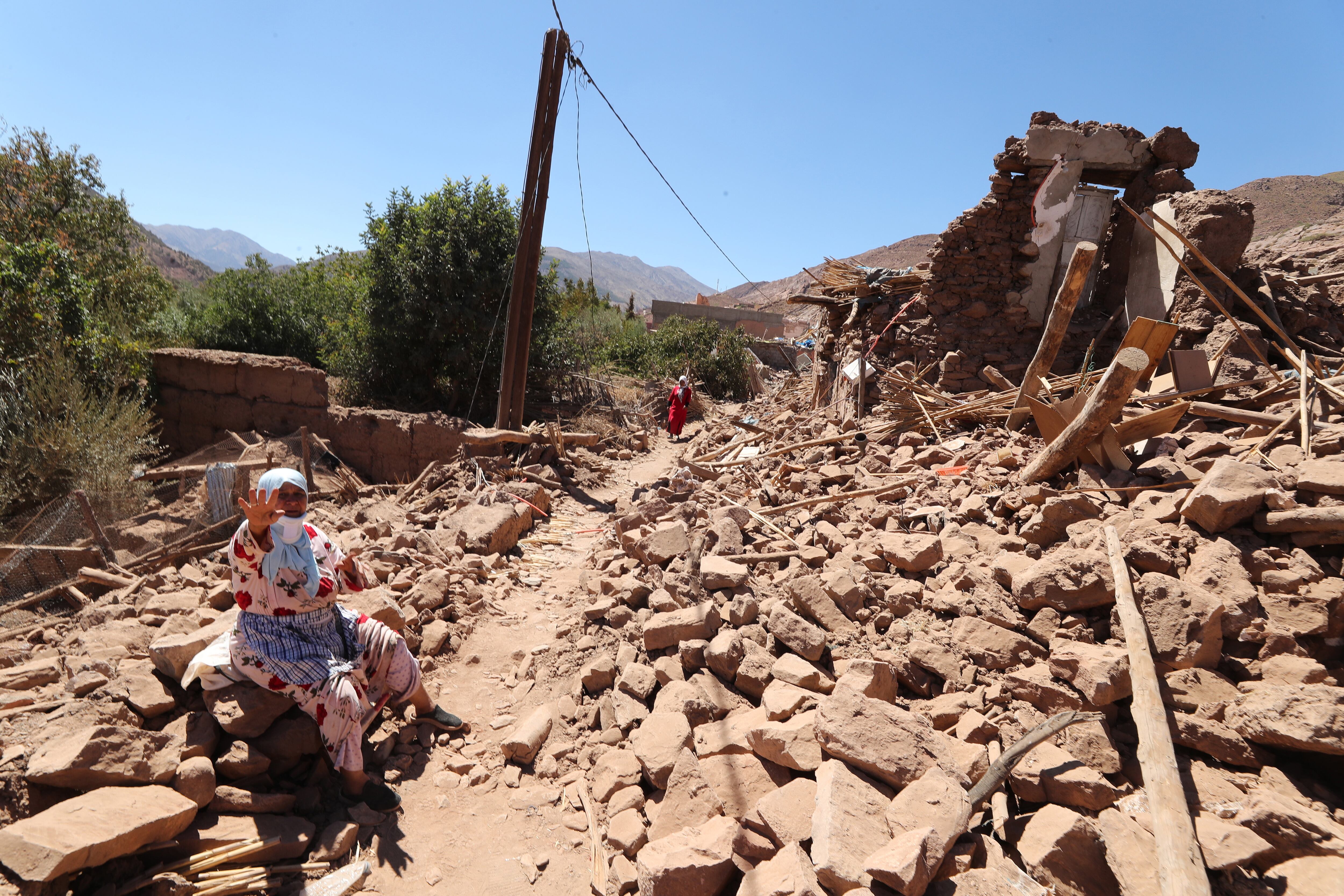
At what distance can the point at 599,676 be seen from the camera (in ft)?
12.6

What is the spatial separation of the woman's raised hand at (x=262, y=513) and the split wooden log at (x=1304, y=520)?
193 inches

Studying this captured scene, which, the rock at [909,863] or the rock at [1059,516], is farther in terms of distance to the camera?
the rock at [1059,516]

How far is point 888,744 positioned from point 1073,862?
2.21 feet

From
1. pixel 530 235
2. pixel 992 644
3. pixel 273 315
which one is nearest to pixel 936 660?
pixel 992 644

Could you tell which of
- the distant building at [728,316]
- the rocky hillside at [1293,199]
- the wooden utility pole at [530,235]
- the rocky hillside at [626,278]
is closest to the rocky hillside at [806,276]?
the distant building at [728,316]

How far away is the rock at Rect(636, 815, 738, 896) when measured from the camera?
227 centimetres

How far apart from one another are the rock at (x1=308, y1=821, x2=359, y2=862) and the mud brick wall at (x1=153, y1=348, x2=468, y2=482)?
18.7ft

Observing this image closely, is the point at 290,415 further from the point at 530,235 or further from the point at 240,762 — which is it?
the point at 240,762

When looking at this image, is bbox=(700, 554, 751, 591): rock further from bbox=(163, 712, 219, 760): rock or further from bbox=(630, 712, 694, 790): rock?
bbox=(163, 712, 219, 760): rock

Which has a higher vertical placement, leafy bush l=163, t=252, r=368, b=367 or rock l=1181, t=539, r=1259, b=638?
leafy bush l=163, t=252, r=368, b=367

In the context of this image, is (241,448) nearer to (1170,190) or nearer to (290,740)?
(290,740)

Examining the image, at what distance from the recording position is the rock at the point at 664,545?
4988 millimetres

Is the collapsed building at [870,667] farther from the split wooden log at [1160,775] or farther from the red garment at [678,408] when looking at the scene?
the red garment at [678,408]

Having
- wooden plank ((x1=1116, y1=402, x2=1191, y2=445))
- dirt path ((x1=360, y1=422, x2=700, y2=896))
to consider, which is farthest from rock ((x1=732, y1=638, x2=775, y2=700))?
wooden plank ((x1=1116, y1=402, x2=1191, y2=445))
